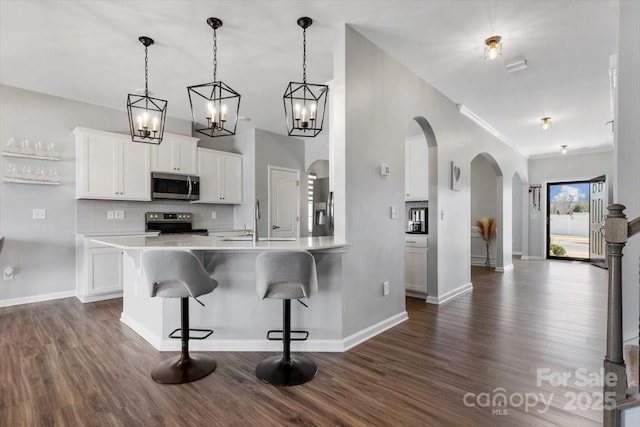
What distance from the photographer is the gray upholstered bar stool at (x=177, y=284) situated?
222 centimetres

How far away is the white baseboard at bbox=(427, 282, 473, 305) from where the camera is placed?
4166 millimetres

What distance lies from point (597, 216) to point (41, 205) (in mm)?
10929

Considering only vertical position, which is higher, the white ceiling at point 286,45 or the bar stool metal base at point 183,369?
the white ceiling at point 286,45

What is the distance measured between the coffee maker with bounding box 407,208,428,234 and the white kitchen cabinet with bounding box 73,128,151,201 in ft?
13.1

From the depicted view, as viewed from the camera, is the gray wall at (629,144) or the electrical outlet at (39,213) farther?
the electrical outlet at (39,213)

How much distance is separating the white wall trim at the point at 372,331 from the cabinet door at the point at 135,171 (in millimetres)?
3734

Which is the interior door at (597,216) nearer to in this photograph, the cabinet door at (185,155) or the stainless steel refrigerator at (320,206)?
the stainless steel refrigerator at (320,206)

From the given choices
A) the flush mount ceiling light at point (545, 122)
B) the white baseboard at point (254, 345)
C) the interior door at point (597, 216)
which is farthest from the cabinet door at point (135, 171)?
the interior door at point (597, 216)

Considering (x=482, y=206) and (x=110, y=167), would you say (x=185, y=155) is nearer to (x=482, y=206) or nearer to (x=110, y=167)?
(x=110, y=167)

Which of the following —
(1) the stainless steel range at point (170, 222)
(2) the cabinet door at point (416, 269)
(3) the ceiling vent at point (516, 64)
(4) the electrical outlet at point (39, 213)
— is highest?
(3) the ceiling vent at point (516, 64)

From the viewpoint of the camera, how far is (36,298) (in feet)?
13.9

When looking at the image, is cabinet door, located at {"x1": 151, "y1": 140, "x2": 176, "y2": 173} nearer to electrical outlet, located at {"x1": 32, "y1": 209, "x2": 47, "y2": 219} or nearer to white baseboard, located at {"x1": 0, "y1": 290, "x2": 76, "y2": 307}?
electrical outlet, located at {"x1": 32, "y1": 209, "x2": 47, "y2": 219}

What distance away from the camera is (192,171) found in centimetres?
538

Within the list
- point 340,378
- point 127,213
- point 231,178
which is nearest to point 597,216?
point 231,178
